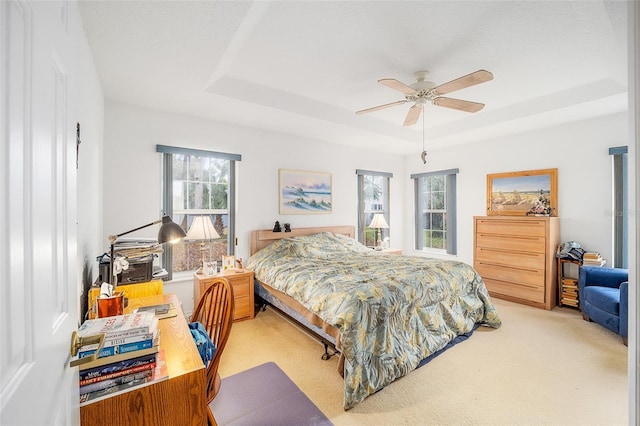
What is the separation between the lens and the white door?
44 centimetres

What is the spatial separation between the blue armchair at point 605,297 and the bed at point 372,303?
40.0 inches

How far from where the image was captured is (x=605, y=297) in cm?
296

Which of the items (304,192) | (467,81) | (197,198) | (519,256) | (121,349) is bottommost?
(519,256)

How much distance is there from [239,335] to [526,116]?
4.33 metres

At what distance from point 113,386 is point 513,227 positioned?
182 inches

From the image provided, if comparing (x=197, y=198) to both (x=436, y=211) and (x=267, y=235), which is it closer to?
(x=267, y=235)

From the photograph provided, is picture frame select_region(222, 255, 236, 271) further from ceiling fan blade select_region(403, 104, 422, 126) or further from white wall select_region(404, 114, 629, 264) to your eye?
white wall select_region(404, 114, 629, 264)

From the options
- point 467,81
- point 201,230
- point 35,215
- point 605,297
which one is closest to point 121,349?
point 35,215

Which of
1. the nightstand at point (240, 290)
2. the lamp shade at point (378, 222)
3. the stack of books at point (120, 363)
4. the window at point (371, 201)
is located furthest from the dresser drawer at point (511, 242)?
the stack of books at point (120, 363)

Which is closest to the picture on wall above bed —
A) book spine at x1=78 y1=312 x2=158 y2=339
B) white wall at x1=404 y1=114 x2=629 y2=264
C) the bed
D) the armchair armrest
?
the bed

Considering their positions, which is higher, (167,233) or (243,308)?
(167,233)

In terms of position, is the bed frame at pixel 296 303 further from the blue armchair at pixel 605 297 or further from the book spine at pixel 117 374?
the blue armchair at pixel 605 297

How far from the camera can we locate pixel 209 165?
3754 mm

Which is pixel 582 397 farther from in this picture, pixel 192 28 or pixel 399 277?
pixel 192 28
